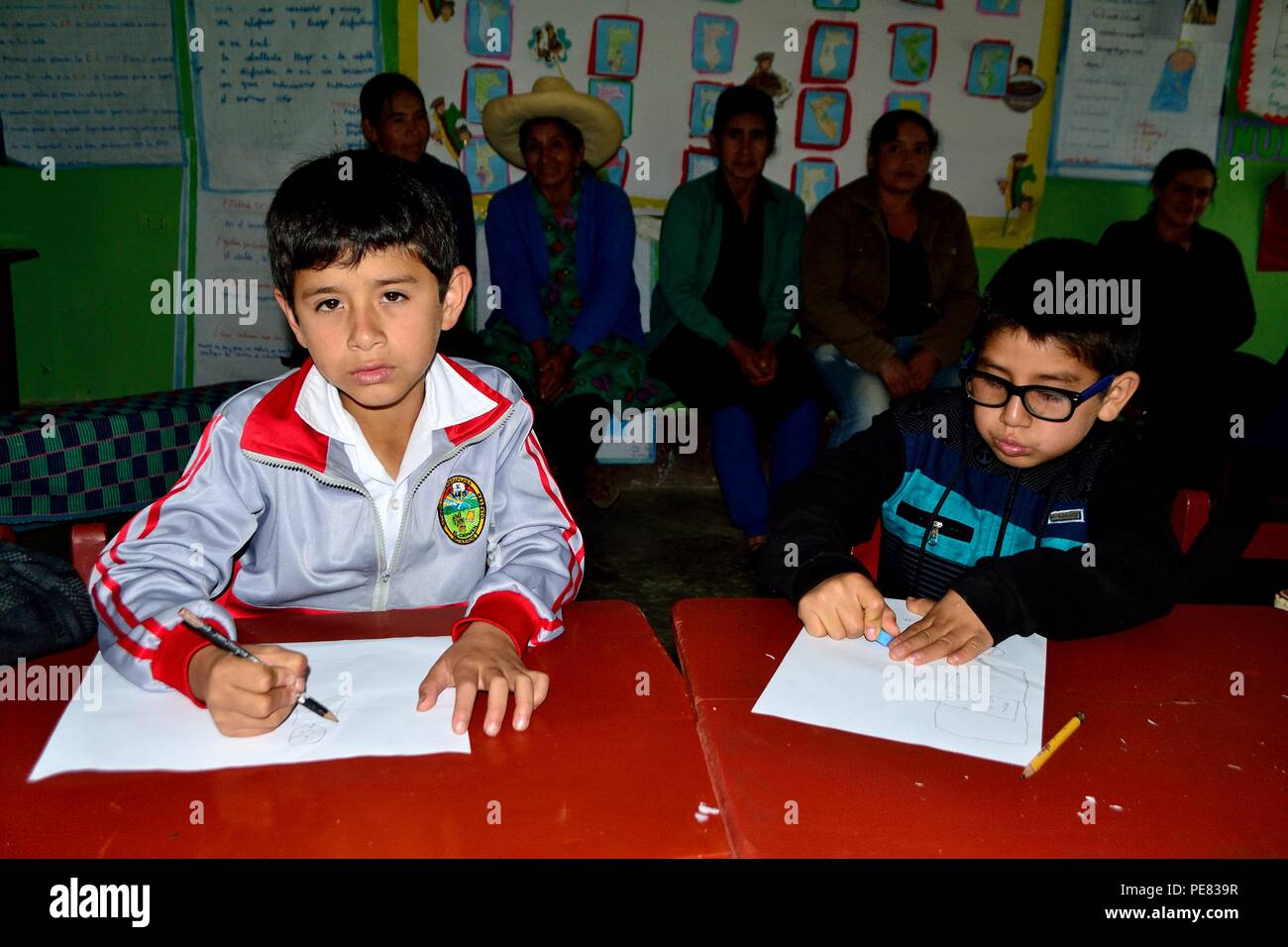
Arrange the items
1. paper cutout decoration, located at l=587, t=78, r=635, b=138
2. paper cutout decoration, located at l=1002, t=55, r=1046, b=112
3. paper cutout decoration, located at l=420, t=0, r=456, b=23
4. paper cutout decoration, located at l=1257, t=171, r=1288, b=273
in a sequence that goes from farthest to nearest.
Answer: paper cutout decoration, located at l=1257, t=171, r=1288, b=273
paper cutout decoration, located at l=1002, t=55, r=1046, b=112
paper cutout decoration, located at l=587, t=78, r=635, b=138
paper cutout decoration, located at l=420, t=0, r=456, b=23

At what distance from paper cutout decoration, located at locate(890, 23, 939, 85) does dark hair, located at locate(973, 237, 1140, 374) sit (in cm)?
→ 287

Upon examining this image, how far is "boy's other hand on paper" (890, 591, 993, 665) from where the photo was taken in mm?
1051

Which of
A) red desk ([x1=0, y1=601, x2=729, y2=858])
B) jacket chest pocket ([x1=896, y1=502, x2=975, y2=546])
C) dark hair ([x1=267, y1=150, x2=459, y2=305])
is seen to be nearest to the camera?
red desk ([x1=0, y1=601, x2=729, y2=858])

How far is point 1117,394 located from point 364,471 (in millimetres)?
1058

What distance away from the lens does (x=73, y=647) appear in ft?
3.38

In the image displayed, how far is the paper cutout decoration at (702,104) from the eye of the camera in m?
3.96

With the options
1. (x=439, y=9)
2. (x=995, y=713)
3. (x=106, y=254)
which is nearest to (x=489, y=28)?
(x=439, y=9)

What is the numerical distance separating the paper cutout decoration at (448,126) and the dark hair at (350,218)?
2.75 m

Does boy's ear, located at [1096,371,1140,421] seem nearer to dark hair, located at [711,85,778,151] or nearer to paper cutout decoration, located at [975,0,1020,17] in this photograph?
dark hair, located at [711,85,778,151]

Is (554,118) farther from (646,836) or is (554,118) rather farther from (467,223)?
(646,836)

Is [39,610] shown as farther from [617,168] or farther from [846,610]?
[617,168]

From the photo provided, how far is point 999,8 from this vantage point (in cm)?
399

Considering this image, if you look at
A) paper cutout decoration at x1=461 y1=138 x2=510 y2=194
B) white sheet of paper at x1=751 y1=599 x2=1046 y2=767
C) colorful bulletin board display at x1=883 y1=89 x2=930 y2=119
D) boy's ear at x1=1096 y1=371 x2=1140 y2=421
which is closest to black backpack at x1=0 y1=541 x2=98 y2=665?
white sheet of paper at x1=751 y1=599 x2=1046 y2=767
